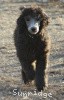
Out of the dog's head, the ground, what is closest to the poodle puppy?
the dog's head

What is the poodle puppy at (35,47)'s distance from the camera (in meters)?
6.74

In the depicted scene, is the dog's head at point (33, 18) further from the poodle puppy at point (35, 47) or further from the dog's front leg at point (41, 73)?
the dog's front leg at point (41, 73)

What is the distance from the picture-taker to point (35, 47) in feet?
22.2

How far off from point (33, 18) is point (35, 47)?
0.45 meters

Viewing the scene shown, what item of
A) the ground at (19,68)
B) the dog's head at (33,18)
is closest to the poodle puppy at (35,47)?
the dog's head at (33,18)

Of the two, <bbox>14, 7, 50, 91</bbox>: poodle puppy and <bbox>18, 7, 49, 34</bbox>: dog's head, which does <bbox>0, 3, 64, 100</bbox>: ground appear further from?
<bbox>18, 7, 49, 34</bbox>: dog's head

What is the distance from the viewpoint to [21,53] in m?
6.83

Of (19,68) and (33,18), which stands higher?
(33,18)

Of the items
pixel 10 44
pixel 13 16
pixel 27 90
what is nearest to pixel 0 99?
pixel 27 90

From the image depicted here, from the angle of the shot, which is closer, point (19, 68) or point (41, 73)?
point (41, 73)

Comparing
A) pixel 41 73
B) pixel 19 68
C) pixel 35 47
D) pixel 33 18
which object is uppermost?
pixel 33 18

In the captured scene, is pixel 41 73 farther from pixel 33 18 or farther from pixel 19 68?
pixel 19 68

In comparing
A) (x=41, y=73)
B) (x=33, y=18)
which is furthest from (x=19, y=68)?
(x=33, y=18)

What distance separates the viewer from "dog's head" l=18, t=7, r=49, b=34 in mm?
6707
